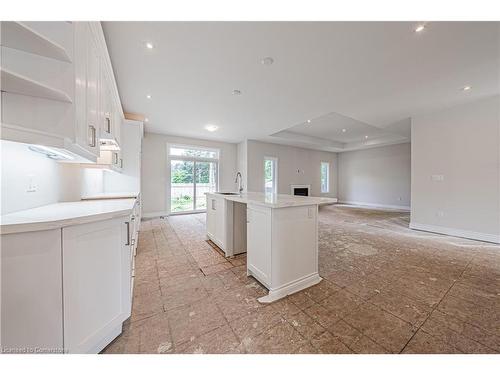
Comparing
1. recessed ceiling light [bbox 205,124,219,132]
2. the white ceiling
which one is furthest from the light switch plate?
recessed ceiling light [bbox 205,124,219,132]

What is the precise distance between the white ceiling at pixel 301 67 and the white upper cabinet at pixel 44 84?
42.4 inches

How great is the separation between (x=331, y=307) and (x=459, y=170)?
4.52m

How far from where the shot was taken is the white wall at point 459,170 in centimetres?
341

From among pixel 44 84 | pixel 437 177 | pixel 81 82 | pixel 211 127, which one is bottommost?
pixel 437 177

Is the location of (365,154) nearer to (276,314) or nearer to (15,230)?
(276,314)

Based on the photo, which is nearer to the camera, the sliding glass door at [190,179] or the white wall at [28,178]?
the white wall at [28,178]

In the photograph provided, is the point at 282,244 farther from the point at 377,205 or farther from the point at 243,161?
the point at 377,205

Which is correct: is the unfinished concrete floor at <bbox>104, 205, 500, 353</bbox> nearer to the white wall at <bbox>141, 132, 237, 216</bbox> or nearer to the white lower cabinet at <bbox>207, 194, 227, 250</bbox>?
the white lower cabinet at <bbox>207, 194, 227, 250</bbox>

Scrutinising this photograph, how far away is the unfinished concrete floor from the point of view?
123 centimetres

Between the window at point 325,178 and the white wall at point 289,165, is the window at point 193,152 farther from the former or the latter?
the window at point 325,178

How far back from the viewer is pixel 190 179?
6.64m

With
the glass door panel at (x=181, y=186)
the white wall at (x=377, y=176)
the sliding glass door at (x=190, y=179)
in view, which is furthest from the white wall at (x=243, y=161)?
the white wall at (x=377, y=176)

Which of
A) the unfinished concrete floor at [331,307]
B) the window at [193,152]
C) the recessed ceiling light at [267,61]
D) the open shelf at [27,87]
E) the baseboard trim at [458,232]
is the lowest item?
the unfinished concrete floor at [331,307]

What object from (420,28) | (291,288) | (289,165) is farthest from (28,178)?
(289,165)
